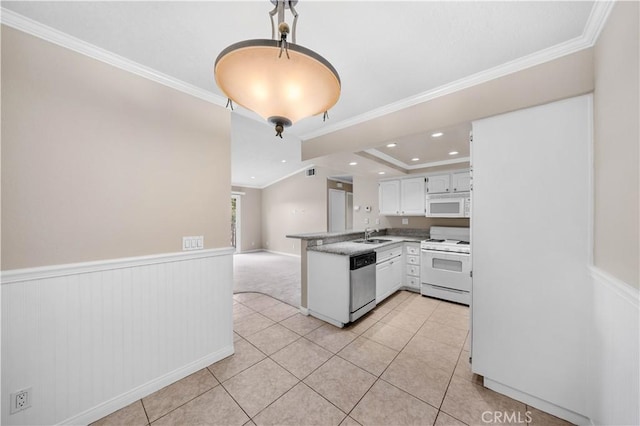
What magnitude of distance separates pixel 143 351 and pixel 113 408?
0.36 m

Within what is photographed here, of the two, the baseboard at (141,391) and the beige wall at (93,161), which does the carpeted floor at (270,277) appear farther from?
the beige wall at (93,161)

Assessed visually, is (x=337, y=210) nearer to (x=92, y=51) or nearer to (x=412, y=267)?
(x=412, y=267)

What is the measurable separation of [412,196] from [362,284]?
2.31 metres

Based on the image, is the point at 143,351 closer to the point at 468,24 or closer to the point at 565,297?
the point at 565,297

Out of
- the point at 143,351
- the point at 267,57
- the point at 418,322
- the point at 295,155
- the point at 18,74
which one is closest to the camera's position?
the point at 267,57

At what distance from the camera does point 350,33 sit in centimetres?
143

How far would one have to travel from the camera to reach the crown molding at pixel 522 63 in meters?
1.28

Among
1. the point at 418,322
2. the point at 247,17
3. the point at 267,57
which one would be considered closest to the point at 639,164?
the point at 267,57

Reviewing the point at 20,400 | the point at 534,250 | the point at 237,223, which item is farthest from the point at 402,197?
the point at 237,223

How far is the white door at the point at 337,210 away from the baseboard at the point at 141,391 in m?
5.29

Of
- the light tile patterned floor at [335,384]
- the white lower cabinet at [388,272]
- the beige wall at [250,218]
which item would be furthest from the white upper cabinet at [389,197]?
the beige wall at [250,218]

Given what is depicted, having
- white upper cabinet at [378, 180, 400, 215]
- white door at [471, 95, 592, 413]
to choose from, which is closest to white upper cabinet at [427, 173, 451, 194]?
white upper cabinet at [378, 180, 400, 215]

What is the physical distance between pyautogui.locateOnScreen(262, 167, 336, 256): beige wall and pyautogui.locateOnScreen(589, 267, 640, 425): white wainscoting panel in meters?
5.82

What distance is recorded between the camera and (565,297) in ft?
5.02
